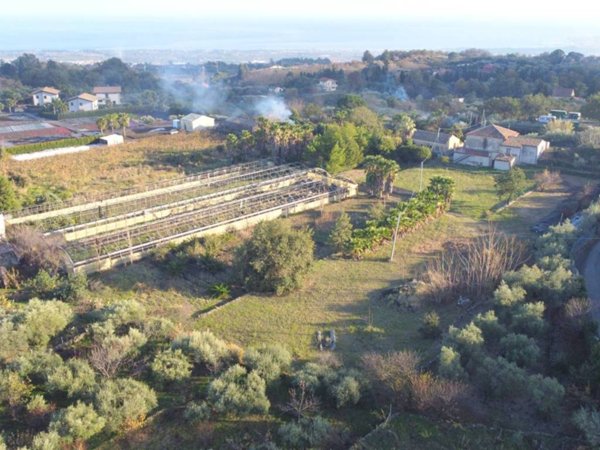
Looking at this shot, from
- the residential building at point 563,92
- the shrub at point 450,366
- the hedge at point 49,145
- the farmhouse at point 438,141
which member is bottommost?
the shrub at point 450,366

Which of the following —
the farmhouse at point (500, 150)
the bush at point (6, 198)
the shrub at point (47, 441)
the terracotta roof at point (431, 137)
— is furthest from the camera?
the terracotta roof at point (431, 137)

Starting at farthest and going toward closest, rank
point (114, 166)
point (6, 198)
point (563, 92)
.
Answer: point (563, 92) → point (114, 166) → point (6, 198)

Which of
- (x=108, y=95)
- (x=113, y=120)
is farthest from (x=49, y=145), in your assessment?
(x=108, y=95)

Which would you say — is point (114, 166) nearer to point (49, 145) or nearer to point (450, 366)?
point (49, 145)

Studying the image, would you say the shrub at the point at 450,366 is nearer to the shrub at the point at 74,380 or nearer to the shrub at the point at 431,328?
the shrub at the point at 431,328

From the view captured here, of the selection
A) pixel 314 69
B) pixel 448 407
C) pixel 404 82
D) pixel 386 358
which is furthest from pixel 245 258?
pixel 314 69

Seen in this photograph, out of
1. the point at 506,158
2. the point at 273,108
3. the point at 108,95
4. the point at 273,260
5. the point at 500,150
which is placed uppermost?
the point at 108,95

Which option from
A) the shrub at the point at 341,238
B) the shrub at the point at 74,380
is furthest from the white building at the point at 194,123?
the shrub at the point at 74,380
